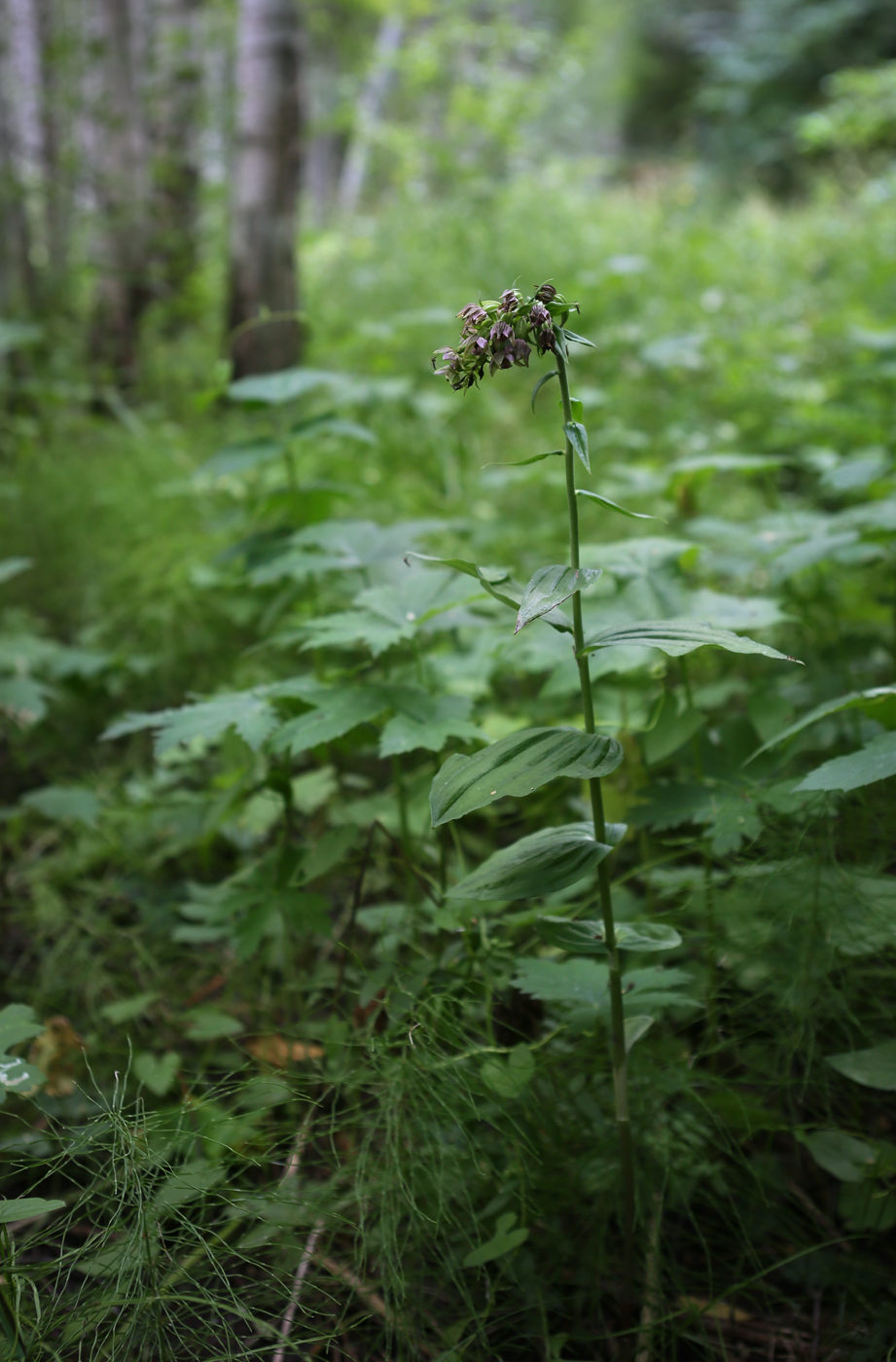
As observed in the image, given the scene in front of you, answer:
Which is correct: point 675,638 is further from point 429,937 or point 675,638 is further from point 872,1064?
point 429,937

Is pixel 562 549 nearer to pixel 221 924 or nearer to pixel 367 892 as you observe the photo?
pixel 367 892

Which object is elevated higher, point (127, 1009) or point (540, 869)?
point (540, 869)

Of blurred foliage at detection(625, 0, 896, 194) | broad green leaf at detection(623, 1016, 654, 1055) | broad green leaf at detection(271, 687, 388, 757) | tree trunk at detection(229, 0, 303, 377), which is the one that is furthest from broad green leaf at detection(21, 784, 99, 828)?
blurred foliage at detection(625, 0, 896, 194)

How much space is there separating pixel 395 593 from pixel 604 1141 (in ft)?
2.60

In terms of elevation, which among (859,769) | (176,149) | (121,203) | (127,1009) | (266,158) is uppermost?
(176,149)

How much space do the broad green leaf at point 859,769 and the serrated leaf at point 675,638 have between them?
0.17m

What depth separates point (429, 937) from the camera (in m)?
1.32

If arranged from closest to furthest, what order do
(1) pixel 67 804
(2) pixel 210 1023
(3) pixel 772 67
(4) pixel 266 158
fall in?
(2) pixel 210 1023
(1) pixel 67 804
(4) pixel 266 158
(3) pixel 772 67

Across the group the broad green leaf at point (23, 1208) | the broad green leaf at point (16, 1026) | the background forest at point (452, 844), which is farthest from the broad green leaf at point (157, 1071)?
the broad green leaf at point (23, 1208)

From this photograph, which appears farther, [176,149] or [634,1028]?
[176,149]

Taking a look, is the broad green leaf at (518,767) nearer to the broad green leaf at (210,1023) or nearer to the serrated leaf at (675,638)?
the serrated leaf at (675,638)

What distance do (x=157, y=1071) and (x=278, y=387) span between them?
1325mm

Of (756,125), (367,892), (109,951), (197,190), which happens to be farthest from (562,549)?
(756,125)

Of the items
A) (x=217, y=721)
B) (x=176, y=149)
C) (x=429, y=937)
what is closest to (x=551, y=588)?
(x=217, y=721)
